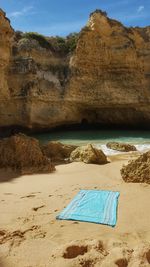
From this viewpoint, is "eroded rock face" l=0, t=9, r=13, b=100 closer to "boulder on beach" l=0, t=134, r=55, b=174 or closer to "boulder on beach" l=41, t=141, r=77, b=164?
"boulder on beach" l=41, t=141, r=77, b=164

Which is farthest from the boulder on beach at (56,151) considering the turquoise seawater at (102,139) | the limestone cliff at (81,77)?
the limestone cliff at (81,77)

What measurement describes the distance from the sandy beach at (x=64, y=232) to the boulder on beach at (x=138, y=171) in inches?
7.9

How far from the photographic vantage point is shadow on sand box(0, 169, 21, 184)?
546 cm

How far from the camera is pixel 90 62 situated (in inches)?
842

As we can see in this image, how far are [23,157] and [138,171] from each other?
9.98ft

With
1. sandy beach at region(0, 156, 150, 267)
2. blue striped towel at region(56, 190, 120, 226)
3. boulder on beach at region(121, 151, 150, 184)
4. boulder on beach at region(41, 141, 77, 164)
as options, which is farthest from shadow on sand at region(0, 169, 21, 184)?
boulder on beach at region(121, 151, 150, 184)

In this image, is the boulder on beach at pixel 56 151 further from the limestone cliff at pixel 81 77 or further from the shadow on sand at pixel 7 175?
the limestone cliff at pixel 81 77

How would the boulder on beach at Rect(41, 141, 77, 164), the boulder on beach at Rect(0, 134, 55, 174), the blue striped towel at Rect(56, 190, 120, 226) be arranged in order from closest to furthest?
1. the blue striped towel at Rect(56, 190, 120, 226)
2. the boulder on beach at Rect(0, 134, 55, 174)
3. the boulder on beach at Rect(41, 141, 77, 164)

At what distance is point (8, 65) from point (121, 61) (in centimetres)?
940

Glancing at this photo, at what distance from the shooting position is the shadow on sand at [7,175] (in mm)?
5455

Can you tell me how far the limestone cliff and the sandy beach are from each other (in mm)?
15400

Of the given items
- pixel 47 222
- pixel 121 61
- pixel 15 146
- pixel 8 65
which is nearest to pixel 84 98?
pixel 121 61

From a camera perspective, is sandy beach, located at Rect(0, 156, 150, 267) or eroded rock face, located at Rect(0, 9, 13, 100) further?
eroded rock face, located at Rect(0, 9, 13, 100)

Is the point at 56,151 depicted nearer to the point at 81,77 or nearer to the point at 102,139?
the point at 102,139
